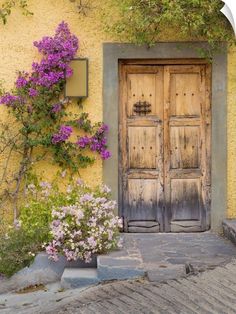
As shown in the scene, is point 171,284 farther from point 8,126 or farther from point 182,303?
point 8,126

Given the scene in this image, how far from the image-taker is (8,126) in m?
7.73

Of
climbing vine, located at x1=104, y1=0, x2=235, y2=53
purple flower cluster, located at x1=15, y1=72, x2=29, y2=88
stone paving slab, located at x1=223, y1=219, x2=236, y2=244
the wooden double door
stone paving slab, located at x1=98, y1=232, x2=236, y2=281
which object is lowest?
stone paving slab, located at x1=98, y1=232, x2=236, y2=281

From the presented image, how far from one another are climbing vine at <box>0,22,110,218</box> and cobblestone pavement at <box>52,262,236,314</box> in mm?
2269

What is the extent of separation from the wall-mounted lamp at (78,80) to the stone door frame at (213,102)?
A: 0.84ft

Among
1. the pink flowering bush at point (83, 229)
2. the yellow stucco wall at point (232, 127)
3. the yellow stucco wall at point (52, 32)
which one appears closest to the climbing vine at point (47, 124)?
the yellow stucco wall at point (52, 32)

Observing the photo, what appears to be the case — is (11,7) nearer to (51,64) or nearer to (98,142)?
(51,64)

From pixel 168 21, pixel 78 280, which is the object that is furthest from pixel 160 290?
pixel 168 21

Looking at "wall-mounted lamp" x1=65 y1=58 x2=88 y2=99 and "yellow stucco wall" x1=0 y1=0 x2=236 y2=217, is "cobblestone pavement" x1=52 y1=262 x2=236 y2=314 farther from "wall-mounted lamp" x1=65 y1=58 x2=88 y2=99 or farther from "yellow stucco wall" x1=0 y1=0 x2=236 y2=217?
"wall-mounted lamp" x1=65 y1=58 x2=88 y2=99

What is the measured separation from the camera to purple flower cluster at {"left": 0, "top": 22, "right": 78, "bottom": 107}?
7.55m

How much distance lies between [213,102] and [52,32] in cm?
220

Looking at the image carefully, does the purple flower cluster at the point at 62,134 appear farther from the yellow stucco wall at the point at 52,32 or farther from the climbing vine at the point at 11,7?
the climbing vine at the point at 11,7

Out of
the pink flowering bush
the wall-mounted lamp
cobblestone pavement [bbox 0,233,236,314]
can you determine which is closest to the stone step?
cobblestone pavement [bbox 0,233,236,314]

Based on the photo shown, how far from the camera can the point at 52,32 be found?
304 inches

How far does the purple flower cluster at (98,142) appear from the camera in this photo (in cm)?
763
